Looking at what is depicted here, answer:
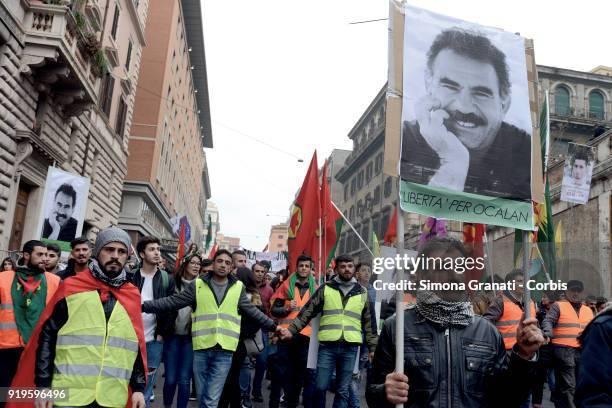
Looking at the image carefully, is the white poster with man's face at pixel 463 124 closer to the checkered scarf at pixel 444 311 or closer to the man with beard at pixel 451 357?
the man with beard at pixel 451 357

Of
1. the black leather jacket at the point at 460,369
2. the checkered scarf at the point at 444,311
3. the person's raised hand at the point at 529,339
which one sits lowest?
the black leather jacket at the point at 460,369

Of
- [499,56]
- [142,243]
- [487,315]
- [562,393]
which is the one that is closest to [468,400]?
[499,56]

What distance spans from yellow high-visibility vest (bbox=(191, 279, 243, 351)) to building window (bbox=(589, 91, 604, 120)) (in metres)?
38.4

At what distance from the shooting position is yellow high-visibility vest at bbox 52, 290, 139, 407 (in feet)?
11.5

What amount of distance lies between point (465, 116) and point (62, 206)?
9.00 metres

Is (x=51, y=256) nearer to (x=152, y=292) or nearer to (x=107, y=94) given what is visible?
(x=152, y=292)

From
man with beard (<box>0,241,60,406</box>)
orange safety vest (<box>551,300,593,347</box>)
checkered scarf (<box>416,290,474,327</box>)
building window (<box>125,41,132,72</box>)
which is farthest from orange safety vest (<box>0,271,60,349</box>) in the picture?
building window (<box>125,41,132,72</box>)

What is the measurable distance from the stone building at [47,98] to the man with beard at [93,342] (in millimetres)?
8225

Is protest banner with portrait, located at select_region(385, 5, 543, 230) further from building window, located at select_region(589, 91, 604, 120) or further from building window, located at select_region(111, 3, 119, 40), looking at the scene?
building window, located at select_region(589, 91, 604, 120)

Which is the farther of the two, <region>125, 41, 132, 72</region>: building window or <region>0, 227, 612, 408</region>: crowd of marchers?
<region>125, 41, 132, 72</region>: building window

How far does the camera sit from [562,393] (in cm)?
743

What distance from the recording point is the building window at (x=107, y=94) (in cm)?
2078

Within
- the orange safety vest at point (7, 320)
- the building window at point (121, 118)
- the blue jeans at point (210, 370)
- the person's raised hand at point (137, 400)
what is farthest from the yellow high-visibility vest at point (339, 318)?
the building window at point (121, 118)

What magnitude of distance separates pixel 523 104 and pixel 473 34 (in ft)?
1.81
